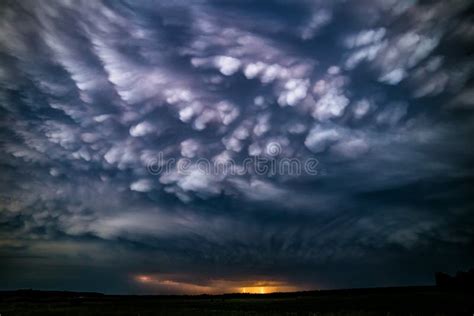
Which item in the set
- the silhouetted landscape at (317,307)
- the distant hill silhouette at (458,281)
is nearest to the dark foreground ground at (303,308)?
the silhouetted landscape at (317,307)

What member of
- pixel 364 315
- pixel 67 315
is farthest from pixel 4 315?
pixel 364 315

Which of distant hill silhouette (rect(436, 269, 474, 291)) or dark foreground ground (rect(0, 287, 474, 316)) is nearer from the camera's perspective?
dark foreground ground (rect(0, 287, 474, 316))

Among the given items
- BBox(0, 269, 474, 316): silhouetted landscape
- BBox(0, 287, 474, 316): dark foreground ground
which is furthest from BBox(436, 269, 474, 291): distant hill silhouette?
BBox(0, 287, 474, 316): dark foreground ground

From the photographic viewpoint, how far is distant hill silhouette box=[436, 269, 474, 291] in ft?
471

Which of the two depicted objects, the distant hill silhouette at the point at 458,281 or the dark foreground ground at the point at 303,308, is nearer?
the dark foreground ground at the point at 303,308

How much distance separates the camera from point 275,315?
5841 cm

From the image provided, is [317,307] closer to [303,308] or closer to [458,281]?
[303,308]

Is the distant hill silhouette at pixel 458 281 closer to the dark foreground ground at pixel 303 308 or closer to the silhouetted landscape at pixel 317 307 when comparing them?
the silhouetted landscape at pixel 317 307

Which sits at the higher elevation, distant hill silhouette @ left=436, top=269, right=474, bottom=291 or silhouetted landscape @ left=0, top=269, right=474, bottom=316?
distant hill silhouette @ left=436, top=269, right=474, bottom=291

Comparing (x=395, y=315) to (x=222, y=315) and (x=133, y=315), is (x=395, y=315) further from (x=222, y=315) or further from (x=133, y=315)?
(x=133, y=315)

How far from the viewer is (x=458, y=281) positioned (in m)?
154

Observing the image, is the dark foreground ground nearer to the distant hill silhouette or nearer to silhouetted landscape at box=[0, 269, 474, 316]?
silhouetted landscape at box=[0, 269, 474, 316]

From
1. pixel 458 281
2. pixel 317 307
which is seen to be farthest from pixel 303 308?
pixel 458 281

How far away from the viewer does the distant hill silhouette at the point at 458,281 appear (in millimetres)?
143600
